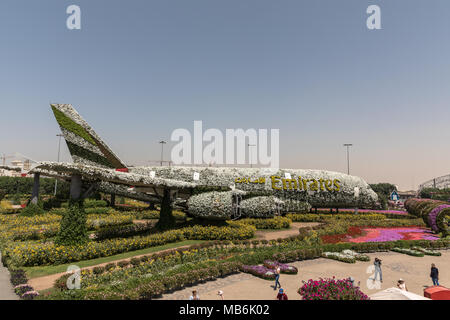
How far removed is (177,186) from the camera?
75.7 ft

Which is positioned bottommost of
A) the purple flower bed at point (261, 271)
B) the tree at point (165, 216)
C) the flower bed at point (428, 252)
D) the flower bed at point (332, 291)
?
the flower bed at point (428, 252)

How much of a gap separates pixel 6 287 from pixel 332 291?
1538 cm

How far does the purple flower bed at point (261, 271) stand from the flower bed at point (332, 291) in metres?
2.81

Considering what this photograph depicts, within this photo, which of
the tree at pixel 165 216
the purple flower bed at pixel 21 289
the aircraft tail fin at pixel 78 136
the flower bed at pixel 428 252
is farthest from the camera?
the tree at pixel 165 216

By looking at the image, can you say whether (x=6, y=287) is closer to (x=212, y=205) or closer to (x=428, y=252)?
(x=212, y=205)

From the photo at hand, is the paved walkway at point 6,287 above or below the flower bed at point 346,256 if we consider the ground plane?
above

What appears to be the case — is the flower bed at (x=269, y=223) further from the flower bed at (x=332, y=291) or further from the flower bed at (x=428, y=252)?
the flower bed at (x=332, y=291)

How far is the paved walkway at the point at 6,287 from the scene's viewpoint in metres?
11.0

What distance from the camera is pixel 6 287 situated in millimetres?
12109

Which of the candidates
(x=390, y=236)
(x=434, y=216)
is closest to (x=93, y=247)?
(x=390, y=236)

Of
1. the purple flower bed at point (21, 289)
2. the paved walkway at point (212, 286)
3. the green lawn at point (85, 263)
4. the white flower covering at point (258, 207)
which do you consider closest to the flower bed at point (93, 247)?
the green lawn at point (85, 263)

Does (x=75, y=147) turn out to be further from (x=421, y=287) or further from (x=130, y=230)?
(x=421, y=287)

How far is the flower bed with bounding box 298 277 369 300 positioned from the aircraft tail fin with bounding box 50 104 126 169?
2113 cm
